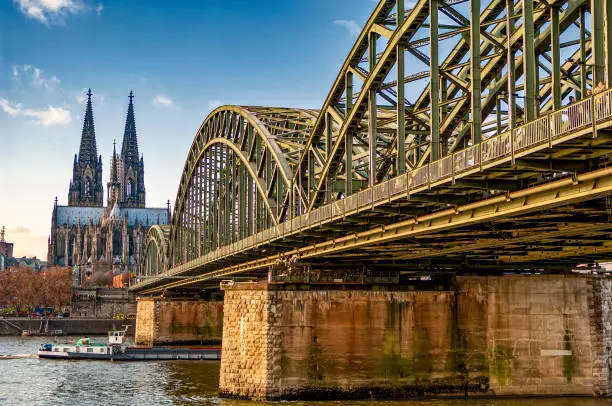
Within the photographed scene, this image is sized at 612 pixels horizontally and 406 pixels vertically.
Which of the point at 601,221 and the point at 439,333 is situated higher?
the point at 601,221

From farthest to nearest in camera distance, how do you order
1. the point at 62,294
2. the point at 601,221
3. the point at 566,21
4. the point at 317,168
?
the point at 62,294 → the point at 317,168 → the point at 601,221 → the point at 566,21

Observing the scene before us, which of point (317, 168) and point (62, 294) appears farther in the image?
point (62, 294)

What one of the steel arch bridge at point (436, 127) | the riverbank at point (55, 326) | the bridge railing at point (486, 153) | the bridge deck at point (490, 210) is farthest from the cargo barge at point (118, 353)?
the riverbank at point (55, 326)

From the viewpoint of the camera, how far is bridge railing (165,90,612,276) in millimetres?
23516

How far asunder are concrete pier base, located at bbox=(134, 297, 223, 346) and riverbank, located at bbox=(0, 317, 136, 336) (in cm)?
4072

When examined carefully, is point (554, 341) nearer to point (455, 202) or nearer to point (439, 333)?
point (439, 333)

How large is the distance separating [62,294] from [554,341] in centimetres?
15629

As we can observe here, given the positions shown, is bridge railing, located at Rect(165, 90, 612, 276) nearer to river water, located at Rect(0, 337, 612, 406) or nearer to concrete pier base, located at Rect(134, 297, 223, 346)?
river water, located at Rect(0, 337, 612, 406)

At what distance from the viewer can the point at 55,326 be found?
150125 millimetres

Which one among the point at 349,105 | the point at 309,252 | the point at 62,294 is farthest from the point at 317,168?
the point at 62,294

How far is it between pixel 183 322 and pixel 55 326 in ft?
161

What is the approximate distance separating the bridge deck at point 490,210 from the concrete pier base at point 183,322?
2071 inches

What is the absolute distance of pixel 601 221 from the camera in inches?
1302

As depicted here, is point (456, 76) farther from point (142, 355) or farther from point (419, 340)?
point (142, 355)
